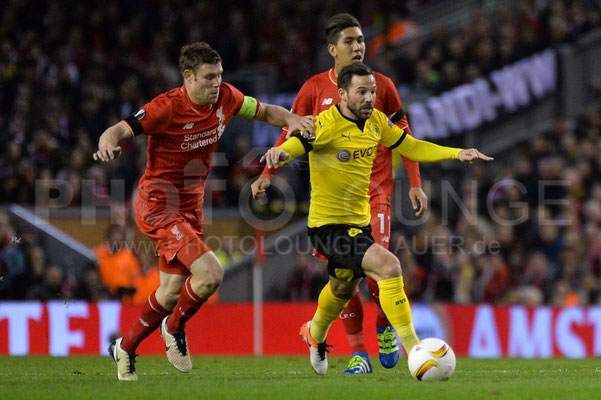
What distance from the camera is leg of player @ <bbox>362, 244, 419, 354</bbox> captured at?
7071 mm

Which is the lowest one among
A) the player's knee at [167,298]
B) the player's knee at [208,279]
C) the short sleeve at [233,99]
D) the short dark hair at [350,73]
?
the player's knee at [167,298]

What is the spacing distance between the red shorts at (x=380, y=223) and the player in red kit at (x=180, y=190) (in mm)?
1200

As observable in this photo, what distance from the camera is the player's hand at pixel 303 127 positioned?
7566mm

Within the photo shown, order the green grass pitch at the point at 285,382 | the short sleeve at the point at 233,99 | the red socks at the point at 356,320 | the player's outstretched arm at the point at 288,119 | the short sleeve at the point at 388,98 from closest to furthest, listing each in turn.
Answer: the green grass pitch at the point at 285,382 < the player's outstretched arm at the point at 288,119 < the short sleeve at the point at 233,99 < the red socks at the point at 356,320 < the short sleeve at the point at 388,98

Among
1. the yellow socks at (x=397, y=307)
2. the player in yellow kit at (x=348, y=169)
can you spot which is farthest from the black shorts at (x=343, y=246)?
the yellow socks at (x=397, y=307)

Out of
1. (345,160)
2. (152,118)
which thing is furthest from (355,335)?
(152,118)

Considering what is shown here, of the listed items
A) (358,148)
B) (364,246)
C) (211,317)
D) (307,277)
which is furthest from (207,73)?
(307,277)

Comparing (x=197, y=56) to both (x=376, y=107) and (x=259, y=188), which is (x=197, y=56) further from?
(x=376, y=107)

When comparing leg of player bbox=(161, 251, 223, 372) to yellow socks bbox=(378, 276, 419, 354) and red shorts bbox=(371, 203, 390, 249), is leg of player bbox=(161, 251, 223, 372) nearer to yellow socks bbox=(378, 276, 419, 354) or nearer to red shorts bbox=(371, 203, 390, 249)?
yellow socks bbox=(378, 276, 419, 354)

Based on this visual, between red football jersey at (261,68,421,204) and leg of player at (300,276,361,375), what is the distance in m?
1.01

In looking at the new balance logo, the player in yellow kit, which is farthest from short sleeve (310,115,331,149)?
the new balance logo

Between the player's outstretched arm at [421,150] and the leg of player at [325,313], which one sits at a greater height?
the player's outstretched arm at [421,150]

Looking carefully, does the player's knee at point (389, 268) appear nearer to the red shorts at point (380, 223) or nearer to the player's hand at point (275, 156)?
the player's hand at point (275, 156)

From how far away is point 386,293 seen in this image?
23.3 feet
